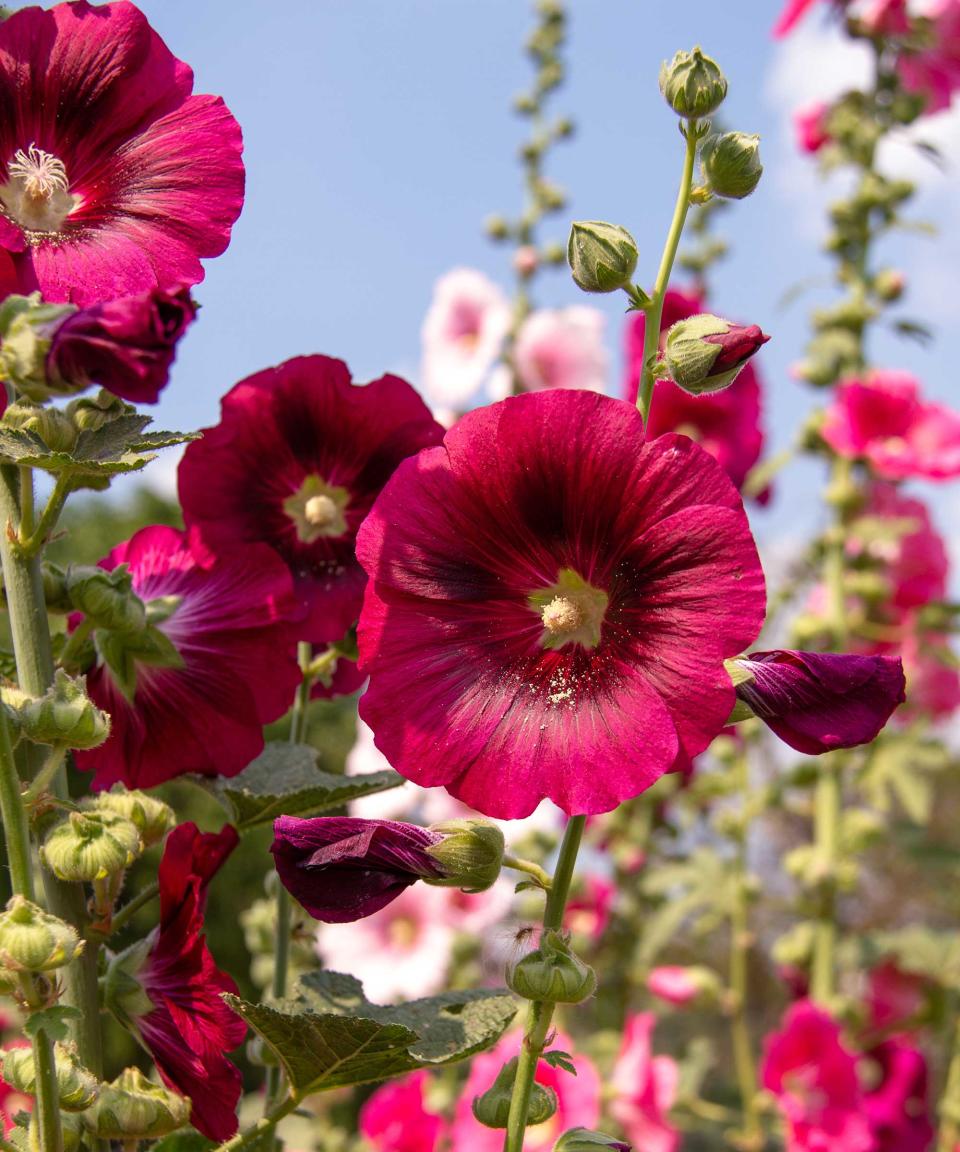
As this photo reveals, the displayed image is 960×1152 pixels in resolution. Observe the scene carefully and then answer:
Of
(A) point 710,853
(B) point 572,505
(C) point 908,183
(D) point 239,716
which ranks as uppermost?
(C) point 908,183

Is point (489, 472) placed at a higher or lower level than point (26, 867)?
higher

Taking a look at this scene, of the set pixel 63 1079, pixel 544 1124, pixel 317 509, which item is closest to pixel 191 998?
pixel 63 1079

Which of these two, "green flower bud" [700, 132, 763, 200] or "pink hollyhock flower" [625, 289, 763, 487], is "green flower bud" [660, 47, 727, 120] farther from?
"pink hollyhock flower" [625, 289, 763, 487]

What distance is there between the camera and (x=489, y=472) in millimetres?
725

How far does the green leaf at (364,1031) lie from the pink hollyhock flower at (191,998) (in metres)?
0.03

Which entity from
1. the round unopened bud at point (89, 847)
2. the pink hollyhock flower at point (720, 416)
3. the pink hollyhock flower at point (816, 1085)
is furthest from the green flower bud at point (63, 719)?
the pink hollyhock flower at point (816, 1085)

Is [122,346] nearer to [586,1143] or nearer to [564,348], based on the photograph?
[586,1143]

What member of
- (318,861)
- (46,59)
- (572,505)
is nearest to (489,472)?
(572,505)

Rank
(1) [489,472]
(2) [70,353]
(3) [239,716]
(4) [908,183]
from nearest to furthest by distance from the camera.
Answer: (2) [70,353] → (1) [489,472] → (3) [239,716] → (4) [908,183]

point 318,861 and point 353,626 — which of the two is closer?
point 318,861

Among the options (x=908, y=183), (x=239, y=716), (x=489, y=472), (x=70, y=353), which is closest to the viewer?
(x=70, y=353)

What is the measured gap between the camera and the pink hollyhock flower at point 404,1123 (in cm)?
154

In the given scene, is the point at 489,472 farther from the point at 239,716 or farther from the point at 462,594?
the point at 239,716

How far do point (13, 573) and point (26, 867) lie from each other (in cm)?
17
